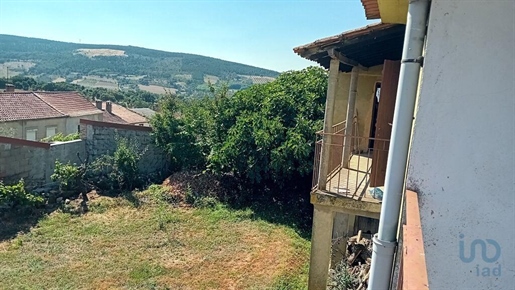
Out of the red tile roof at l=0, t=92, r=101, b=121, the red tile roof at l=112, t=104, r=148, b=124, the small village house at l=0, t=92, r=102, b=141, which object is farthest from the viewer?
the red tile roof at l=112, t=104, r=148, b=124

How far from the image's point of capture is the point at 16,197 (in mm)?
12664

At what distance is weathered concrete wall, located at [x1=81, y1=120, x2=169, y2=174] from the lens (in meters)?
16.1

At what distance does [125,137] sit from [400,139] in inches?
590

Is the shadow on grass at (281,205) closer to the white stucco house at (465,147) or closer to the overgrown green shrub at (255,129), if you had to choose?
the overgrown green shrub at (255,129)

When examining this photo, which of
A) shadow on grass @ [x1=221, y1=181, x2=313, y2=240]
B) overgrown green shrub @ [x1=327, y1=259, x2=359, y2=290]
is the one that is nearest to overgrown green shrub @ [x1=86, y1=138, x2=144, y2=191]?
shadow on grass @ [x1=221, y1=181, x2=313, y2=240]

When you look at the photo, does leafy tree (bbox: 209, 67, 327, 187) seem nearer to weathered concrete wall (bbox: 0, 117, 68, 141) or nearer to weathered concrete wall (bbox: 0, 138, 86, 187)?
weathered concrete wall (bbox: 0, 138, 86, 187)

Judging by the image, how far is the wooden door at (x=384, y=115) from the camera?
212 inches

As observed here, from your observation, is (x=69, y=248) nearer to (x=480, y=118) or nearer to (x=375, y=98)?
(x=375, y=98)

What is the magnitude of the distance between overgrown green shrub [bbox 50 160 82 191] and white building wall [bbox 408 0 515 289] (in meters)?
13.7

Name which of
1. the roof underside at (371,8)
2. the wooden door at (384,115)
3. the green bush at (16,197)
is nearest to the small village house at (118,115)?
the green bush at (16,197)

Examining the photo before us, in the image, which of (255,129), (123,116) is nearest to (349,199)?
(255,129)

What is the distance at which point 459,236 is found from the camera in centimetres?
277

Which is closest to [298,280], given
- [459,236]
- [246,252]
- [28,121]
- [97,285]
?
[246,252]

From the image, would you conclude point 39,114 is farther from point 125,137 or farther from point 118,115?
point 125,137
